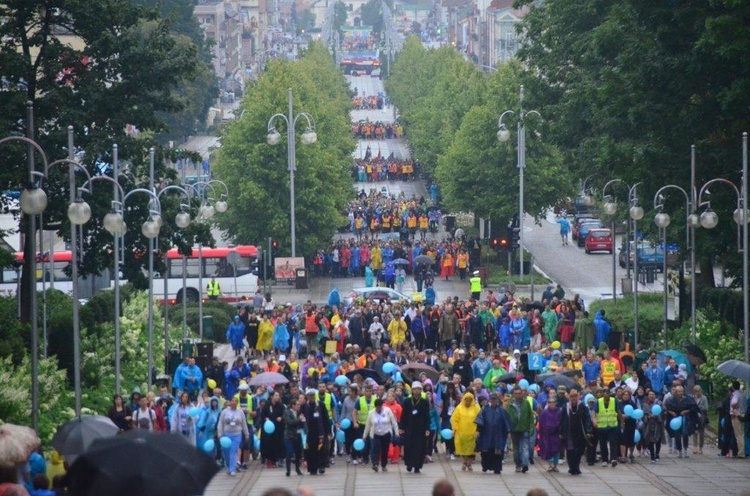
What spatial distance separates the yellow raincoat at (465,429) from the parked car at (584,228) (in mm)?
52499

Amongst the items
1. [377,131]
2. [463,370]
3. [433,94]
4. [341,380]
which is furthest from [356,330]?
[377,131]

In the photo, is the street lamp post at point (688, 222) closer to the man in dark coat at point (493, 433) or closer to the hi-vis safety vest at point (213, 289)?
the man in dark coat at point (493, 433)

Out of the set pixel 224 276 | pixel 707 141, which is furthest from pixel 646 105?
pixel 224 276

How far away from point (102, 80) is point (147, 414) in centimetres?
1682

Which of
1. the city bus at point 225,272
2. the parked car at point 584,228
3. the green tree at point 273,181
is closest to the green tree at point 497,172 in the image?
the parked car at point 584,228

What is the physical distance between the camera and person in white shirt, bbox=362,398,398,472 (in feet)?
99.1

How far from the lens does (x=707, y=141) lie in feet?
143

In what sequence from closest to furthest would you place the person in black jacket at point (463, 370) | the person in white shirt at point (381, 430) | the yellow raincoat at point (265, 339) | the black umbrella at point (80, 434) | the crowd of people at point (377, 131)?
the black umbrella at point (80, 434) → the person in white shirt at point (381, 430) → the person in black jacket at point (463, 370) → the yellow raincoat at point (265, 339) → the crowd of people at point (377, 131)

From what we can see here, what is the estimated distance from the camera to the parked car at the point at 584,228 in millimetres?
83250

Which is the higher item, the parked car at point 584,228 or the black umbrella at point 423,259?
the parked car at point 584,228

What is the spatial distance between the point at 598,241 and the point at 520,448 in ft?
166

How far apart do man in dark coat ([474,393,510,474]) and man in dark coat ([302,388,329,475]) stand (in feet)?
7.57

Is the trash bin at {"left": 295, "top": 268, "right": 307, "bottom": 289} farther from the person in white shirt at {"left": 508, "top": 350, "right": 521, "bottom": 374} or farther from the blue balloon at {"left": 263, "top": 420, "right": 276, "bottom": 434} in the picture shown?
the blue balloon at {"left": 263, "top": 420, "right": 276, "bottom": 434}

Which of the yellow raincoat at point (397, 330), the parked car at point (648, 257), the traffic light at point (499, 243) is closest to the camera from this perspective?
the yellow raincoat at point (397, 330)
